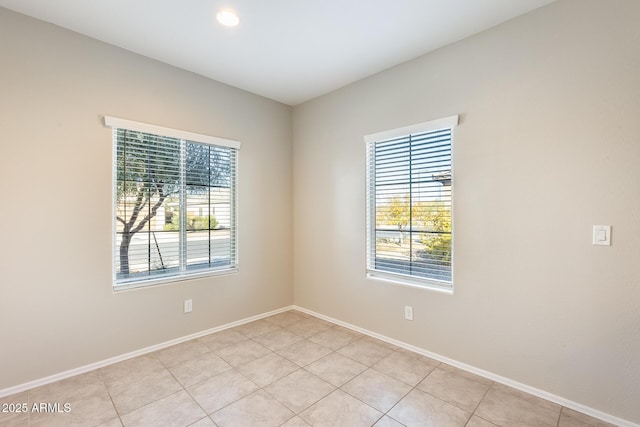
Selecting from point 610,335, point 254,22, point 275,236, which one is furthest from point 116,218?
point 610,335

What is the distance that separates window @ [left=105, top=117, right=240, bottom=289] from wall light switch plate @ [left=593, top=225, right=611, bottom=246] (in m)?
3.15

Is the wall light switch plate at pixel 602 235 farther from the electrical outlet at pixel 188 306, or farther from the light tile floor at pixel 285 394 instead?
the electrical outlet at pixel 188 306

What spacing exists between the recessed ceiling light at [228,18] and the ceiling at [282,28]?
0.14 ft

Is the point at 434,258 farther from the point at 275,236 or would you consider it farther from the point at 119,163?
the point at 119,163

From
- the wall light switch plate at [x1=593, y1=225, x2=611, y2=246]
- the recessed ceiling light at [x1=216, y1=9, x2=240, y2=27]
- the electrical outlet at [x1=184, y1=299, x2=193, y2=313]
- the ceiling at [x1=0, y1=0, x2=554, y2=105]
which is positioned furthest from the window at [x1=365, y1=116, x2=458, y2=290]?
the electrical outlet at [x1=184, y1=299, x2=193, y2=313]

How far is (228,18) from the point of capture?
2.21 m

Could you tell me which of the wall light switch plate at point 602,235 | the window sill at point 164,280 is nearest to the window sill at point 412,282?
the wall light switch plate at point 602,235

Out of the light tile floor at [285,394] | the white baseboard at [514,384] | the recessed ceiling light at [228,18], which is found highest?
the recessed ceiling light at [228,18]

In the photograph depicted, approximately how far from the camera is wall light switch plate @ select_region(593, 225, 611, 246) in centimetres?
184

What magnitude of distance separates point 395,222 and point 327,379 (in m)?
1.54

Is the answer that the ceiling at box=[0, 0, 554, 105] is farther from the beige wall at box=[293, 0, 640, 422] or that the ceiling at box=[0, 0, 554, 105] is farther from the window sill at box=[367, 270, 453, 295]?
the window sill at box=[367, 270, 453, 295]

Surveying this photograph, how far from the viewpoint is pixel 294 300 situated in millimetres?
4027

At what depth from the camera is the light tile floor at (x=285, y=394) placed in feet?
6.06

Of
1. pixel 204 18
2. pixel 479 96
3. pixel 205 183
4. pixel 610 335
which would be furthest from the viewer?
pixel 205 183
